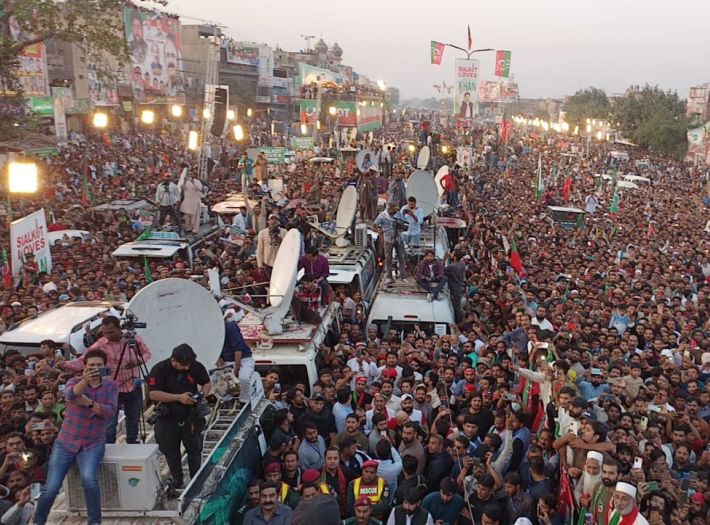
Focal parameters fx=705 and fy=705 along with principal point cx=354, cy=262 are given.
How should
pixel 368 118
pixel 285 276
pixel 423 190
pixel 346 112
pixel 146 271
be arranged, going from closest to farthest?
pixel 285 276 < pixel 146 271 < pixel 423 190 < pixel 346 112 < pixel 368 118

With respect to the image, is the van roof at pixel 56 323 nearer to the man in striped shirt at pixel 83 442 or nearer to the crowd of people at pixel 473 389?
the crowd of people at pixel 473 389

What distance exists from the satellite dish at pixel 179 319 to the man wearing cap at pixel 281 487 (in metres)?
1.18

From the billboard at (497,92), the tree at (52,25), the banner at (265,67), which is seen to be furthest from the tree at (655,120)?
the tree at (52,25)

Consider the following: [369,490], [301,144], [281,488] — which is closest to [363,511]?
[369,490]

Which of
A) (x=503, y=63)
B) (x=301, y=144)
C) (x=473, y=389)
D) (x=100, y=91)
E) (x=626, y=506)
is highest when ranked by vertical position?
(x=503, y=63)

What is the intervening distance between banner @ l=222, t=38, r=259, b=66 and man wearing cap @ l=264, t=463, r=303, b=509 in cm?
7435

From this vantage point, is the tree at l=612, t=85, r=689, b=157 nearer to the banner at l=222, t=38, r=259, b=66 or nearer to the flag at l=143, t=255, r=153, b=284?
the banner at l=222, t=38, r=259, b=66

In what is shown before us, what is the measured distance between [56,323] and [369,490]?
234 inches

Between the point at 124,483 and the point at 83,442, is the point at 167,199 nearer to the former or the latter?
the point at 83,442

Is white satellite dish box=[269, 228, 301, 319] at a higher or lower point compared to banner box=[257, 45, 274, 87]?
lower

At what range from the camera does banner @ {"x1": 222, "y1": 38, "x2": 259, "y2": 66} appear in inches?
3010

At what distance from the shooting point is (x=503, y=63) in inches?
1537

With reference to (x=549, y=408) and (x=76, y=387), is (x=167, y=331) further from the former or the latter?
(x=549, y=408)

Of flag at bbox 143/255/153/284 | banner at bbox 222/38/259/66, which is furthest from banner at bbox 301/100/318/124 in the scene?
flag at bbox 143/255/153/284
